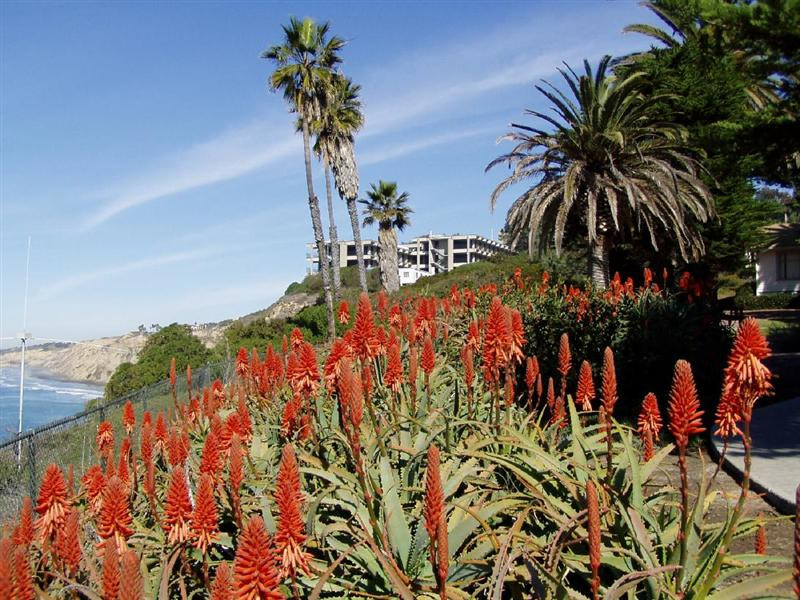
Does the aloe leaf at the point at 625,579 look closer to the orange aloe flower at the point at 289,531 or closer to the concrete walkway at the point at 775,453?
the orange aloe flower at the point at 289,531

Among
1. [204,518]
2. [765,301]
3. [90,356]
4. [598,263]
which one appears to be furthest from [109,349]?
[204,518]

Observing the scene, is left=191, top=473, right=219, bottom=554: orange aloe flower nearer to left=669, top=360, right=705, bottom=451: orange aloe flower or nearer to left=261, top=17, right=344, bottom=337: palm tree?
left=669, top=360, right=705, bottom=451: orange aloe flower

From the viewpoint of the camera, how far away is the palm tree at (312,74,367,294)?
91.0ft

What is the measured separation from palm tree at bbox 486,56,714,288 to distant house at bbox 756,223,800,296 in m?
26.5

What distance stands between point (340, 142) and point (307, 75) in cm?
465

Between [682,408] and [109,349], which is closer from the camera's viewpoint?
[682,408]

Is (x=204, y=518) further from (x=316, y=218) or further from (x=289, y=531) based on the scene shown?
(x=316, y=218)

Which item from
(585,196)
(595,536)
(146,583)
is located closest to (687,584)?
(595,536)

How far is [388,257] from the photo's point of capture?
114 feet

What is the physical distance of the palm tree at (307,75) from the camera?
83.9 feet

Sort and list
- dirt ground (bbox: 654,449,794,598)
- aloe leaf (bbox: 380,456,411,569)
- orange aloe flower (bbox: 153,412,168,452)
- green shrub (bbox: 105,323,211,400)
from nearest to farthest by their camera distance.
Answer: aloe leaf (bbox: 380,456,411,569) → orange aloe flower (bbox: 153,412,168,452) → dirt ground (bbox: 654,449,794,598) → green shrub (bbox: 105,323,211,400)

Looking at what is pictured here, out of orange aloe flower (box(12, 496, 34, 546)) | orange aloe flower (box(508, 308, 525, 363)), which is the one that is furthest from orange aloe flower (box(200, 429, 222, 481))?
orange aloe flower (box(508, 308, 525, 363))

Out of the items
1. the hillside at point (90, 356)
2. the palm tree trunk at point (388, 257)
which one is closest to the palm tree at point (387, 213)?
the palm tree trunk at point (388, 257)

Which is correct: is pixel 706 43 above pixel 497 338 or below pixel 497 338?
above
